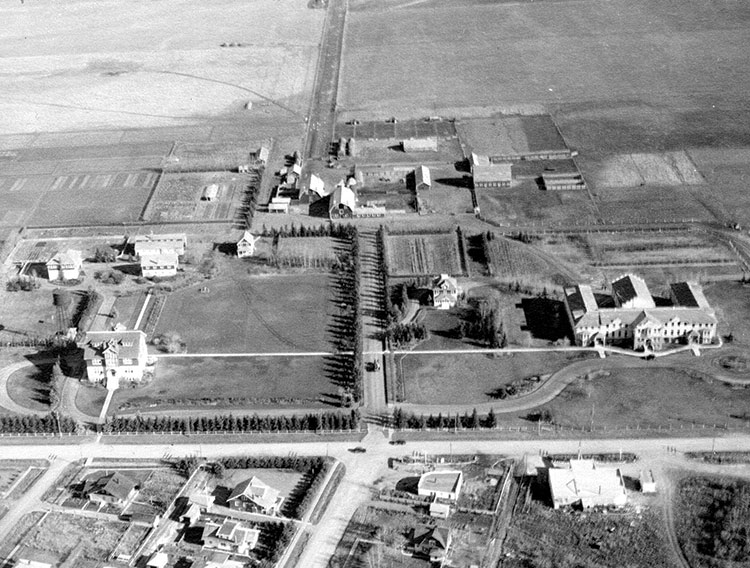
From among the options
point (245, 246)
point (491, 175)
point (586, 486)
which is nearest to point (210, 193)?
point (245, 246)

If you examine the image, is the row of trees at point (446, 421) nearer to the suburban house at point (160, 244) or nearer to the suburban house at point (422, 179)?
the suburban house at point (160, 244)

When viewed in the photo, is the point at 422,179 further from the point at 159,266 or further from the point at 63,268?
the point at 63,268

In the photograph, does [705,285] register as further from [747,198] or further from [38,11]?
[38,11]

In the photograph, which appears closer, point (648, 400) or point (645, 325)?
point (648, 400)

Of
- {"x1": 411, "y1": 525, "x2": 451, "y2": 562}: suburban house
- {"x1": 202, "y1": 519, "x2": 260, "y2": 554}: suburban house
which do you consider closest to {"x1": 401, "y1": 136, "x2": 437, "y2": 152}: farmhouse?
{"x1": 411, "y1": 525, "x2": 451, "y2": 562}: suburban house

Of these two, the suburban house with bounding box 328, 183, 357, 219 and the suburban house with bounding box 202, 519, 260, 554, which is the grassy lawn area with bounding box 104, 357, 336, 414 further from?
the suburban house with bounding box 328, 183, 357, 219
